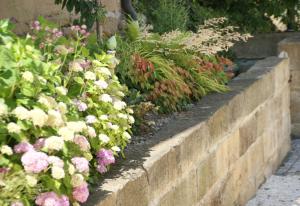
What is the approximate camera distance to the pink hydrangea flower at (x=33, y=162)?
239 centimetres

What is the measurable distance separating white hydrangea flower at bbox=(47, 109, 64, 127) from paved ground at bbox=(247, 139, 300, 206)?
347 cm

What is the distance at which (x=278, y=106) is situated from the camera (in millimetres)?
7352

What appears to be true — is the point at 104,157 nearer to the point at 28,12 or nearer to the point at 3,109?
the point at 3,109

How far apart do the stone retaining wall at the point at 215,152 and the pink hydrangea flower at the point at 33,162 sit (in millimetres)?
514

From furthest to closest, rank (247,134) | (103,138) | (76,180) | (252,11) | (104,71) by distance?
1. (252,11)
2. (247,134)
3. (104,71)
4. (103,138)
5. (76,180)

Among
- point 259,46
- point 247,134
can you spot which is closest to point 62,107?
point 247,134

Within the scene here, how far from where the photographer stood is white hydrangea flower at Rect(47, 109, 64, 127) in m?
2.58

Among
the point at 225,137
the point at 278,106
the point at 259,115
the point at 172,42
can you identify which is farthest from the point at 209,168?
the point at 278,106

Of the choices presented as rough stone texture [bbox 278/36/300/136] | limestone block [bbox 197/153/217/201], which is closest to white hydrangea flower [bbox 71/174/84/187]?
limestone block [bbox 197/153/217/201]

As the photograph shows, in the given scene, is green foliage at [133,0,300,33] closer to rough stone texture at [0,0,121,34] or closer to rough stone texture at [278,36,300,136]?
rough stone texture at [278,36,300,136]

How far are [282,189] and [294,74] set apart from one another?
2770mm

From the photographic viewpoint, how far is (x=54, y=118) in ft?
8.48

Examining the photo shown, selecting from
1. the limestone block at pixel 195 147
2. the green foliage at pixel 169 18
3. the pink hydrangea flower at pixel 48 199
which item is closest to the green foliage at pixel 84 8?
the limestone block at pixel 195 147

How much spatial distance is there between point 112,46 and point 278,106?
3.21m
